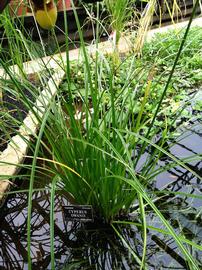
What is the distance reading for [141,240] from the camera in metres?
1.33

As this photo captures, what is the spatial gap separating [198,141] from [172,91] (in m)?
0.83

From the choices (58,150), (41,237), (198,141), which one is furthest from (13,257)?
(198,141)

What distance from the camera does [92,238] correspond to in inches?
53.4

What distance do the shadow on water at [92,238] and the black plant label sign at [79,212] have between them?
0.07 m

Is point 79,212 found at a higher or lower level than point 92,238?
higher

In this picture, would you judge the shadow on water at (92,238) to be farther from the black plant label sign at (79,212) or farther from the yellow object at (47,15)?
the yellow object at (47,15)

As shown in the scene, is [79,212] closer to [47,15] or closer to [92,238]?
[92,238]

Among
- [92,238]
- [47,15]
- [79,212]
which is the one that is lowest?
[92,238]

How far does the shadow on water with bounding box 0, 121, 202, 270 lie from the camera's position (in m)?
1.25

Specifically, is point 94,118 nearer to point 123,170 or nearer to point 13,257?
point 123,170

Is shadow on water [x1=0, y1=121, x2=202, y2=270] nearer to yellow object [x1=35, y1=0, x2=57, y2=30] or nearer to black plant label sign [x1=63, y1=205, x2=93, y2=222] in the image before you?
black plant label sign [x1=63, y1=205, x2=93, y2=222]

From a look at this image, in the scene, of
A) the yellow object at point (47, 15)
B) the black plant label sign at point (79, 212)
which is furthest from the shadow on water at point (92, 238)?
the yellow object at point (47, 15)

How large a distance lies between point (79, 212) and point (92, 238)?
0.11 m

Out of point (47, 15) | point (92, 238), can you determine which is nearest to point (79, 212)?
point (92, 238)
